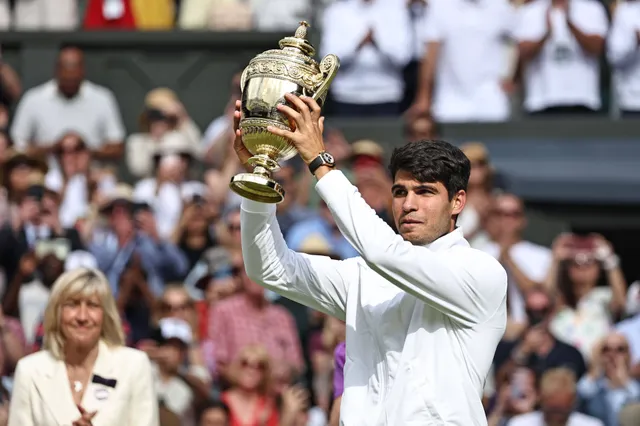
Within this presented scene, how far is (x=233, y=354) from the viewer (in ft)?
33.2

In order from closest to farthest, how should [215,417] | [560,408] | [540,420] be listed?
1. [215,417]
2. [560,408]
3. [540,420]

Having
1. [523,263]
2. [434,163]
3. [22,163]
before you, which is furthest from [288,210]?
[434,163]

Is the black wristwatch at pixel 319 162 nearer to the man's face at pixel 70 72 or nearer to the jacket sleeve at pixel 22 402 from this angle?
the jacket sleeve at pixel 22 402

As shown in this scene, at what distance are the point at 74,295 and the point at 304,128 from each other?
2089 mm

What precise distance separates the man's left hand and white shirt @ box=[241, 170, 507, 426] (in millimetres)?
115

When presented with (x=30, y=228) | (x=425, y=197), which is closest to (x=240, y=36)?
(x=30, y=228)

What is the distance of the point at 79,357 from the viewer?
6.90m

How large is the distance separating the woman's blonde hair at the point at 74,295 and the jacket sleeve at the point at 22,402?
165mm

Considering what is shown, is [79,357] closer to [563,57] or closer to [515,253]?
[515,253]

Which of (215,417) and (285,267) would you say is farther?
(215,417)

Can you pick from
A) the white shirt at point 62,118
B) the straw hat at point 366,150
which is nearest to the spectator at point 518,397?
the straw hat at point 366,150

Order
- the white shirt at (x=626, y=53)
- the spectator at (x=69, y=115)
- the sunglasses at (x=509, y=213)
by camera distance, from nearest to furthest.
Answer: the sunglasses at (x=509, y=213)
the white shirt at (x=626, y=53)
the spectator at (x=69, y=115)

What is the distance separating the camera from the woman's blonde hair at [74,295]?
690 cm

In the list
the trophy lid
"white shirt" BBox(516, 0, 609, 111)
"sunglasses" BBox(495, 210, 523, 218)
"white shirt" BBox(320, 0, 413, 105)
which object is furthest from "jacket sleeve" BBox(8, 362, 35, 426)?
"white shirt" BBox(516, 0, 609, 111)
